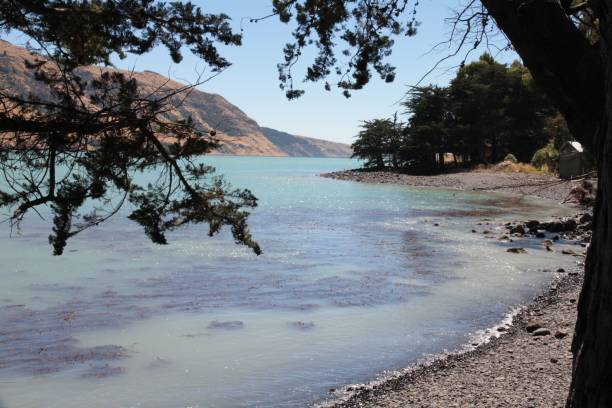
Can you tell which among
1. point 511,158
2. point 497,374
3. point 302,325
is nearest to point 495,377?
point 497,374

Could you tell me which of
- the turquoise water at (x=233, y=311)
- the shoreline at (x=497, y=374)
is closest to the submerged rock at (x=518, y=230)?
the turquoise water at (x=233, y=311)

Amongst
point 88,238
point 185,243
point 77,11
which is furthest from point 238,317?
point 88,238

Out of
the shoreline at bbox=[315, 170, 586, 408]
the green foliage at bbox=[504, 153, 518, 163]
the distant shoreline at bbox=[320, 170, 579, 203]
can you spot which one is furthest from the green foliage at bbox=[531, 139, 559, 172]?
the shoreline at bbox=[315, 170, 586, 408]

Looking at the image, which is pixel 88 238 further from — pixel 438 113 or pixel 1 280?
pixel 438 113

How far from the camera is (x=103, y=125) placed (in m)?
5.02

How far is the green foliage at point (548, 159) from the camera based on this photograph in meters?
47.5

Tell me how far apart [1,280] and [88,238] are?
753cm

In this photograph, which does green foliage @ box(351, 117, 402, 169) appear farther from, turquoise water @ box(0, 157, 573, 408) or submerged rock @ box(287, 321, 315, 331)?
submerged rock @ box(287, 321, 315, 331)

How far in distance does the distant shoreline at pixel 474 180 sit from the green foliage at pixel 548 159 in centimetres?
162

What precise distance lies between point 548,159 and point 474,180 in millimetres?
6479

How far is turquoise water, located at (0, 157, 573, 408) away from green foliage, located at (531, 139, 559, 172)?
2855cm

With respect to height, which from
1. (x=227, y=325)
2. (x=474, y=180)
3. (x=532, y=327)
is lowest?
(x=227, y=325)

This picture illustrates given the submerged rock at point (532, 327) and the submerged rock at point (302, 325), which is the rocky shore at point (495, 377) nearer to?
the submerged rock at point (532, 327)

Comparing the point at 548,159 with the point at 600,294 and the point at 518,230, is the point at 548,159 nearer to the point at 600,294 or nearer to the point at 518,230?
the point at 518,230
